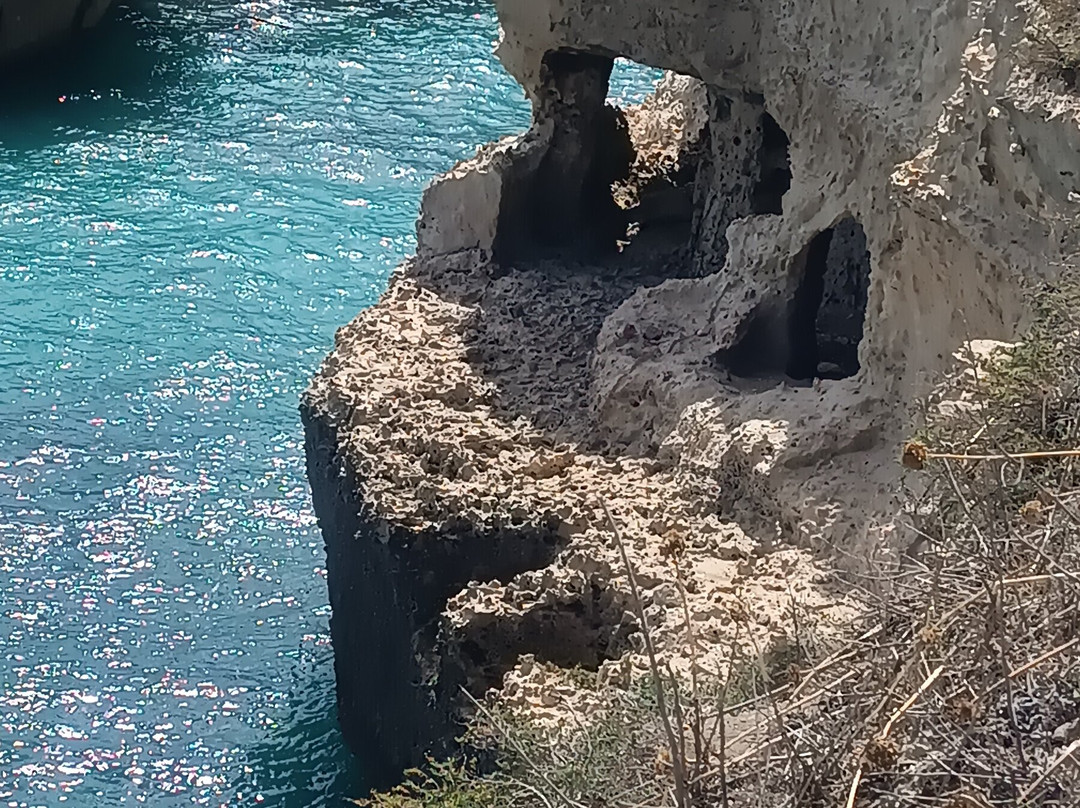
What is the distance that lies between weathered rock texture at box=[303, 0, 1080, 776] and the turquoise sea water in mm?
1120

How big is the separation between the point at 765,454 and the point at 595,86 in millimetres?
3553

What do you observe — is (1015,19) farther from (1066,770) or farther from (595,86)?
(595,86)

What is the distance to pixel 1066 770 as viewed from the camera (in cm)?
310

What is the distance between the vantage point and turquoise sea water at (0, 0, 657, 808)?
8219mm

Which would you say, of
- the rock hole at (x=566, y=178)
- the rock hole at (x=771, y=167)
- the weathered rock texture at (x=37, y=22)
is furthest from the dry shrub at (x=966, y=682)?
the weathered rock texture at (x=37, y=22)

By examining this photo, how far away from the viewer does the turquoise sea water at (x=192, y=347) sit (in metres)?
8.22

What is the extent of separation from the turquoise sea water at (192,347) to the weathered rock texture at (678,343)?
112 centimetres

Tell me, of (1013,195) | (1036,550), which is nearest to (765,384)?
(1013,195)

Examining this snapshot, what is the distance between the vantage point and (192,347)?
11.6m

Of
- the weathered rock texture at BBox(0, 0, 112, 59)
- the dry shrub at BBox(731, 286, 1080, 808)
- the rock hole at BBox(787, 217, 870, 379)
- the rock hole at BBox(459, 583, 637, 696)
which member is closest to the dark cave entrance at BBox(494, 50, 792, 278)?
the rock hole at BBox(787, 217, 870, 379)

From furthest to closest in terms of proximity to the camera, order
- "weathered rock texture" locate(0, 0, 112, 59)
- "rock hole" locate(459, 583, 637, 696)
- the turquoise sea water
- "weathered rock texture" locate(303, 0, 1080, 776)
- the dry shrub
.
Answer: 1. "weathered rock texture" locate(0, 0, 112, 59)
2. the turquoise sea water
3. "rock hole" locate(459, 583, 637, 696)
4. "weathered rock texture" locate(303, 0, 1080, 776)
5. the dry shrub

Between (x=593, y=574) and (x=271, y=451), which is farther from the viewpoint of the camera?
(x=271, y=451)

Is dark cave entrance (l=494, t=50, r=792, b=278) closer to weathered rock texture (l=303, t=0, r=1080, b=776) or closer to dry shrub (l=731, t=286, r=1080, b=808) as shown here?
weathered rock texture (l=303, t=0, r=1080, b=776)

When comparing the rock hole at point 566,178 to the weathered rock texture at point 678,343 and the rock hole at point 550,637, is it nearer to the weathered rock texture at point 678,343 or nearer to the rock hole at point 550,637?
the weathered rock texture at point 678,343
